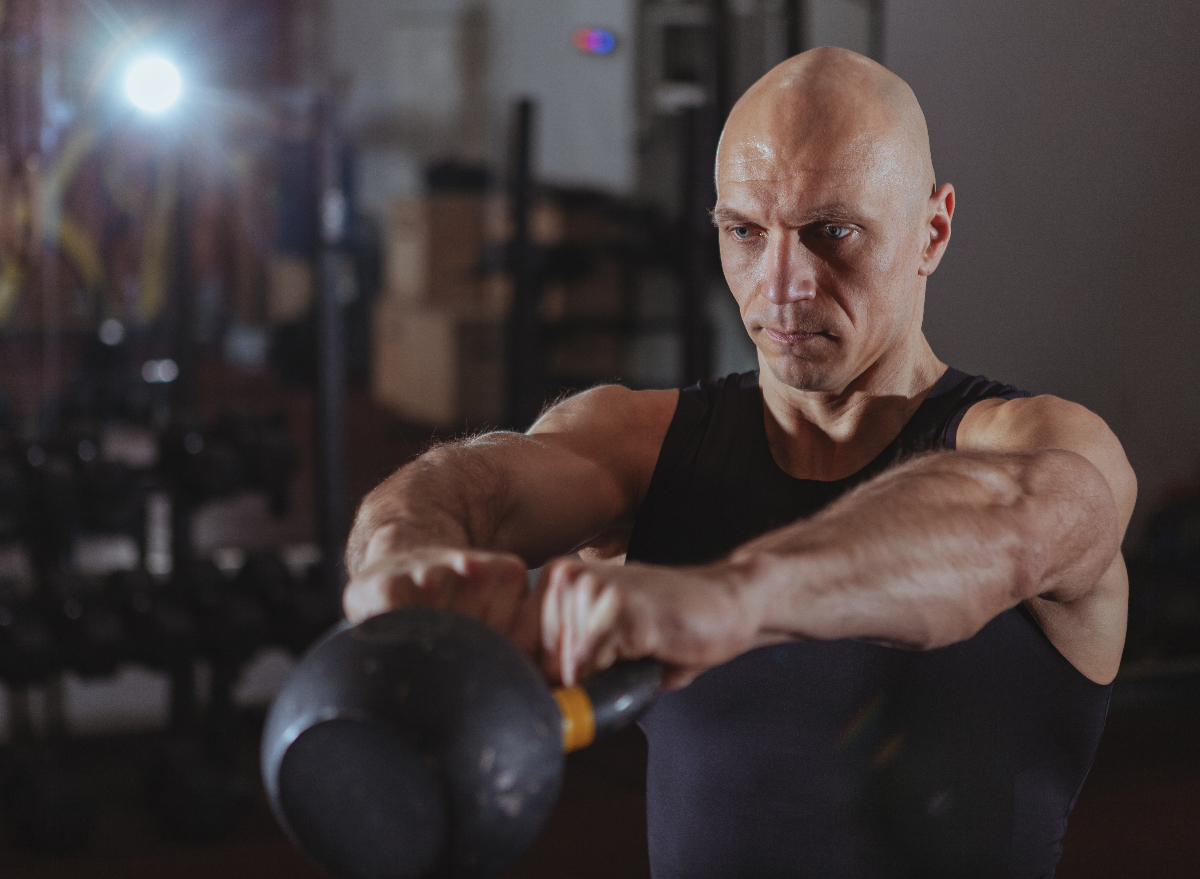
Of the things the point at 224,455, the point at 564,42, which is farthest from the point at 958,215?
the point at 224,455

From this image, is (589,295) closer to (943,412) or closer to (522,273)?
(522,273)

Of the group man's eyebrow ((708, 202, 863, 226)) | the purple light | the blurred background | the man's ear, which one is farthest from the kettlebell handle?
the purple light

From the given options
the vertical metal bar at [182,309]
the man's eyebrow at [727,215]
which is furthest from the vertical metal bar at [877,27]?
the man's eyebrow at [727,215]

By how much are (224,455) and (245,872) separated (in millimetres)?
989

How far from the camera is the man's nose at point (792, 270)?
113 cm

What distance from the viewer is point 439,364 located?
3764 mm

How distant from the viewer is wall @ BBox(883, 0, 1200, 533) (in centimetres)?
315

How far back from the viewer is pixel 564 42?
12.4 ft

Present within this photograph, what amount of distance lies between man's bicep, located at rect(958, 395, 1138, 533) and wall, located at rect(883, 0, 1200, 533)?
2.28m

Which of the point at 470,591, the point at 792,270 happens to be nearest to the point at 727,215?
the point at 792,270

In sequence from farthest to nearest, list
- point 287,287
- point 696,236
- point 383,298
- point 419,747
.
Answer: point 383,298 < point 287,287 < point 696,236 < point 419,747

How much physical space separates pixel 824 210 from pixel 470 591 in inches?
23.4

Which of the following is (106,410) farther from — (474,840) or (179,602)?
(474,840)

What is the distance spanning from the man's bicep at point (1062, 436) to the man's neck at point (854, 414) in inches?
4.5
